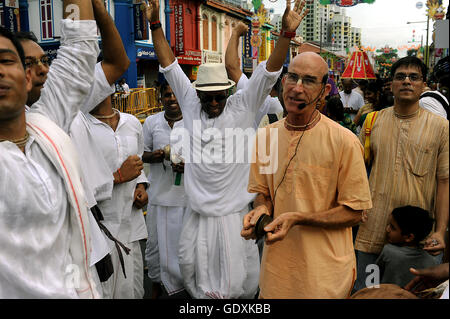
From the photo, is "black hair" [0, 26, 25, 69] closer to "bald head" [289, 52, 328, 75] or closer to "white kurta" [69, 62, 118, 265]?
"white kurta" [69, 62, 118, 265]

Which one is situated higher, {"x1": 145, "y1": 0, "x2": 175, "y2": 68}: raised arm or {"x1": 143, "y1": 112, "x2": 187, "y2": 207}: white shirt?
{"x1": 145, "y1": 0, "x2": 175, "y2": 68}: raised arm

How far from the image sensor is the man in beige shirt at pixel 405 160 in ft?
9.95

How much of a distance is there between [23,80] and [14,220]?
523 millimetres

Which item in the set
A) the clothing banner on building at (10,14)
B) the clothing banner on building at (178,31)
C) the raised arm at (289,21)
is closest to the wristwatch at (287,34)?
the raised arm at (289,21)

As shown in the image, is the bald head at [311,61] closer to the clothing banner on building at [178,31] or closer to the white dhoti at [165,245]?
the white dhoti at [165,245]

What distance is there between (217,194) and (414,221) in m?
1.49

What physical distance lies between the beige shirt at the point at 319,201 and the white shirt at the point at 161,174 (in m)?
2.10

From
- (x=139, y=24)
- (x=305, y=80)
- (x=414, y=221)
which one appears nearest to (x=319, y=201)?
(x=305, y=80)

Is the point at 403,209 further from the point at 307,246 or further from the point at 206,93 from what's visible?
the point at 206,93

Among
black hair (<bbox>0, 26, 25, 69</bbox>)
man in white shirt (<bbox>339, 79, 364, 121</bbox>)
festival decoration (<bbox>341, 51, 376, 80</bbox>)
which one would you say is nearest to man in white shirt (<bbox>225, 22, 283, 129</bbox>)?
black hair (<bbox>0, 26, 25, 69</bbox>)

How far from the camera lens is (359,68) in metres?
9.09

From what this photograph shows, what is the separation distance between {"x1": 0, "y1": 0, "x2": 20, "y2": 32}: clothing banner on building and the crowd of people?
17380 millimetres

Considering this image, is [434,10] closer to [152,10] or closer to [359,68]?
[359,68]

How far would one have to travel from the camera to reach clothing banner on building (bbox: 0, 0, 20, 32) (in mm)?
18844
